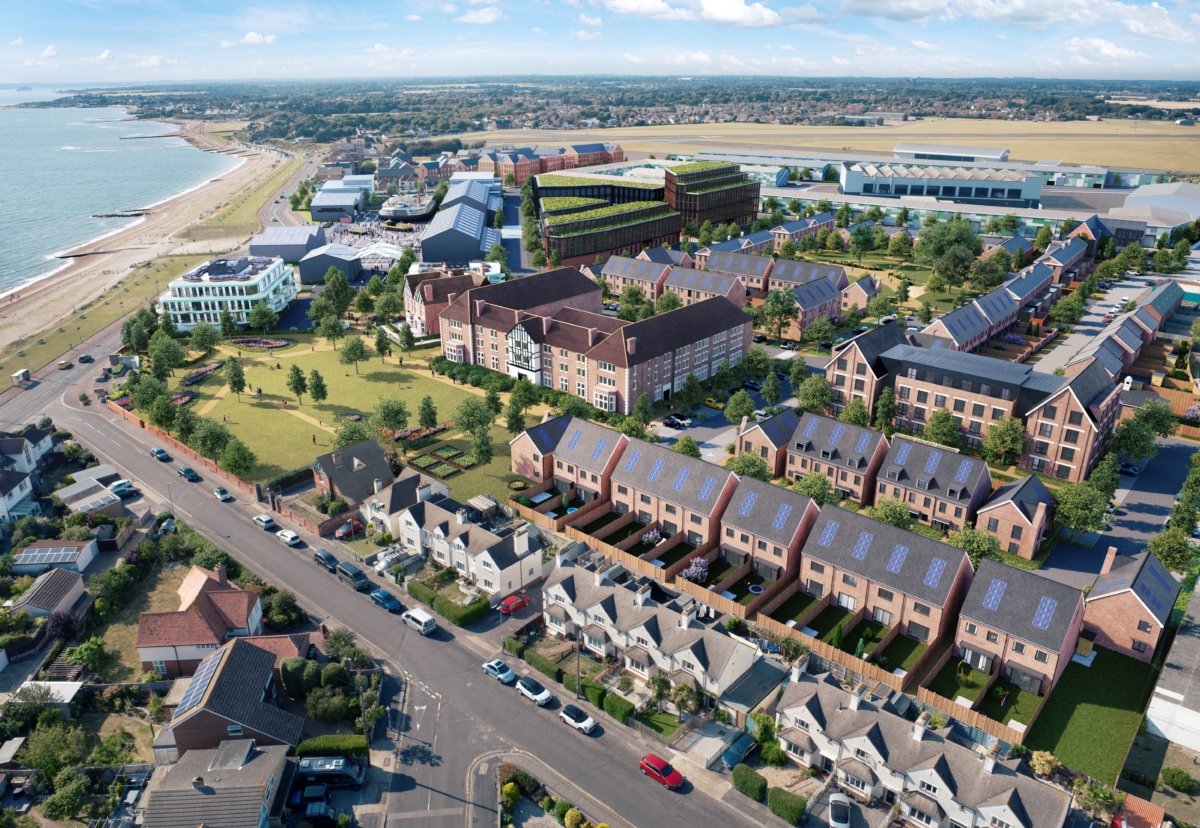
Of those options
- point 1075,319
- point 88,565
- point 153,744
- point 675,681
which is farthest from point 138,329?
point 1075,319

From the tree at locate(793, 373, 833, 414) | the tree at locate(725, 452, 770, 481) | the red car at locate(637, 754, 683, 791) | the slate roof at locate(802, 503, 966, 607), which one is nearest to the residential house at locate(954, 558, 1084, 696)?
the slate roof at locate(802, 503, 966, 607)

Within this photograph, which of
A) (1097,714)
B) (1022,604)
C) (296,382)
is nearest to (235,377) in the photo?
(296,382)

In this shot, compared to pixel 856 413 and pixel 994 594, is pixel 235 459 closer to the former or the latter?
pixel 856 413

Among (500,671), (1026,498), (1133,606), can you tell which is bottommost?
(500,671)

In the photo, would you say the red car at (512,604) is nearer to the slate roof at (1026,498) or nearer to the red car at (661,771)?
the red car at (661,771)

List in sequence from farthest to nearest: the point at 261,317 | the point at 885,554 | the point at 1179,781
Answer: the point at 261,317, the point at 885,554, the point at 1179,781

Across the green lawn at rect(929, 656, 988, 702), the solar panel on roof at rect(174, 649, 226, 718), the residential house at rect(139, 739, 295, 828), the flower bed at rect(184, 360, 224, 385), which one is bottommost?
the green lawn at rect(929, 656, 988, 702)

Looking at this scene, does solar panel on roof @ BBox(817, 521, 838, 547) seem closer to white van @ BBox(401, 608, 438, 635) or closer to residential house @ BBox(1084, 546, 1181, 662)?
residential house @ BBox(1084, 546, 1181, 662)
